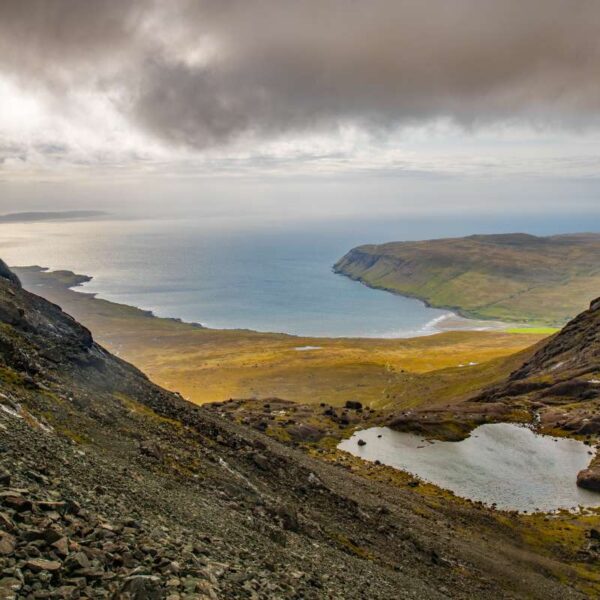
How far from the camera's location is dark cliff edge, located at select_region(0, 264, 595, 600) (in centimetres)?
1645

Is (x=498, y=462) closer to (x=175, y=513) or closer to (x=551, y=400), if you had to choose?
(x=551, y=400)

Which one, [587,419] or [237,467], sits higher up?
[237,467]

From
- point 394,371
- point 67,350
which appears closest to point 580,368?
point 394,371

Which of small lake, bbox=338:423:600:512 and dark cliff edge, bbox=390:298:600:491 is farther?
dark cliff edge, bbox=390:298:600:491

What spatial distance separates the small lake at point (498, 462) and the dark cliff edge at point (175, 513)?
14.3m

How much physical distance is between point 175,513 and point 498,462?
7041 centimetres

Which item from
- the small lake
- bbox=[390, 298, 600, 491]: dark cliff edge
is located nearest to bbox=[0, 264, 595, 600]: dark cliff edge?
the small lake

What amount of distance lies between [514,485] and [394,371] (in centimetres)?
12254

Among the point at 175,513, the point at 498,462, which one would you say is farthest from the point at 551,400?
the point at 175,513

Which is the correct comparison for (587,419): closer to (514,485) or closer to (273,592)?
(514,485)

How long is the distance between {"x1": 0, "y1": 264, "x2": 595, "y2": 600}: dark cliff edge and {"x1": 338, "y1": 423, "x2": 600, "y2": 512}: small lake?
14303mm

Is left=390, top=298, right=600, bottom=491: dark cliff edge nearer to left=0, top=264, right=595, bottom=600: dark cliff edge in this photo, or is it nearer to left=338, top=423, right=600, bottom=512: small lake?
left=338, top=423, right=600, bottom=512: small lake

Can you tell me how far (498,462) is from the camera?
83.2 m

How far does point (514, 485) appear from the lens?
74.6 m
